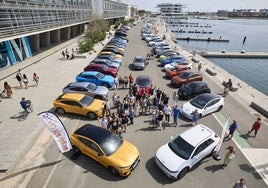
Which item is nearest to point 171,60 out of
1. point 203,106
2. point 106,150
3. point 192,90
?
point 192,90

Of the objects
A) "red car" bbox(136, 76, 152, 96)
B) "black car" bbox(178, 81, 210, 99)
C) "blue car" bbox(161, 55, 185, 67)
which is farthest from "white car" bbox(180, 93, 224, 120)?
"blue car" bbox(161, 55, 185, 67)

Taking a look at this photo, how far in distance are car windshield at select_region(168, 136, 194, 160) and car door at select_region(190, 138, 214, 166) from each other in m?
0.28

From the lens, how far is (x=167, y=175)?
9.52m

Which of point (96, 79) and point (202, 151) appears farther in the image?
point (96, 79)

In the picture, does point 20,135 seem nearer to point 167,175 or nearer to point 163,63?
point 167,175

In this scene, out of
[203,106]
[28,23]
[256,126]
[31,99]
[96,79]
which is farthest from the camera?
[28,23]

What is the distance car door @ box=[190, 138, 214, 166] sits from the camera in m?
9.77

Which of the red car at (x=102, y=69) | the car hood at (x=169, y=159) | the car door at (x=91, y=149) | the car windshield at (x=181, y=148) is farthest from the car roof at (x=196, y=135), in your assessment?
the red car at (x=102, y=69)

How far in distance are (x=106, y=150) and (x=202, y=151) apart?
16.6 feet

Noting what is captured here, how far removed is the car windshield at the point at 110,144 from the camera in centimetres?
Answer: 961

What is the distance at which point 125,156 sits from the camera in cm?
966

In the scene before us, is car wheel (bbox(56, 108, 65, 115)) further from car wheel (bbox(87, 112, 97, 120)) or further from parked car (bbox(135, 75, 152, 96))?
parked car (bbox(135, 75, 152, 96))

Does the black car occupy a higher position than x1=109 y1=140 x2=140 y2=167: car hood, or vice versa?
x1=109 y1=140 x2=140 y2=167: car hood

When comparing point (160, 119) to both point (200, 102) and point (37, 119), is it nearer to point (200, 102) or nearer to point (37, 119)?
point (200, 102)
